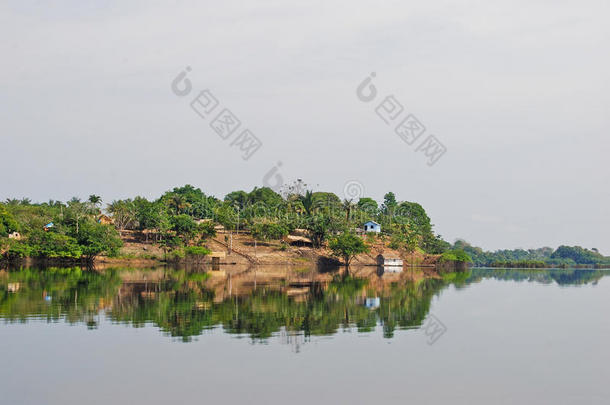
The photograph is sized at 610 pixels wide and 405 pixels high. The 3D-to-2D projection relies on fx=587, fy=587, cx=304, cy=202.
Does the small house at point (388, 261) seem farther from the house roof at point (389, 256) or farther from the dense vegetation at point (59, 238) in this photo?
the dense vegetation at point (59, 238)

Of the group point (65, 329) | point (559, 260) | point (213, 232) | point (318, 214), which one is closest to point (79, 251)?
point (213, 232)

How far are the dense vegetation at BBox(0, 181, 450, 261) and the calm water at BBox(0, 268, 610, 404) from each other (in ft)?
116

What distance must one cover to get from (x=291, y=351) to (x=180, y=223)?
6414 cm

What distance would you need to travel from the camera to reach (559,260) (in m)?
156

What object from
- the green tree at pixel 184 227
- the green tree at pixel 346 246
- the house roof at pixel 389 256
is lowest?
the house roof at pixel 389 256

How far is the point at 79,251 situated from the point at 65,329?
4783cm

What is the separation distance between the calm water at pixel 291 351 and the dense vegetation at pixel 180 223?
116ft

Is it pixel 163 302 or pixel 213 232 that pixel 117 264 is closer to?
pixel 213 232

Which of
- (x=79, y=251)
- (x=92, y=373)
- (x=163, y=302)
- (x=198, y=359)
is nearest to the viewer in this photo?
(x=92, y=373)

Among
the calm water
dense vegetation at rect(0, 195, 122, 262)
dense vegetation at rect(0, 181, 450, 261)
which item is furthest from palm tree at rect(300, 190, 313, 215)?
the calm water

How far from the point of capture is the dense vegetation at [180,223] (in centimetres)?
6675

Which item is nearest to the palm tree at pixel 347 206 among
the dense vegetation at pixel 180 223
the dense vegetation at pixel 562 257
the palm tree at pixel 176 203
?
the dense vegetation at pixel 180 223

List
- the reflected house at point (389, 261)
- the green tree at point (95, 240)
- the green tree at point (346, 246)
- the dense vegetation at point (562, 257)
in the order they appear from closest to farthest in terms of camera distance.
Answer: the green tree at point (95, 240) → the green tree at point (346, 246) → the reflected house at point (389, 261) → the dense vegetation at point (562, 257)

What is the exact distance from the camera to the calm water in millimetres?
14406
